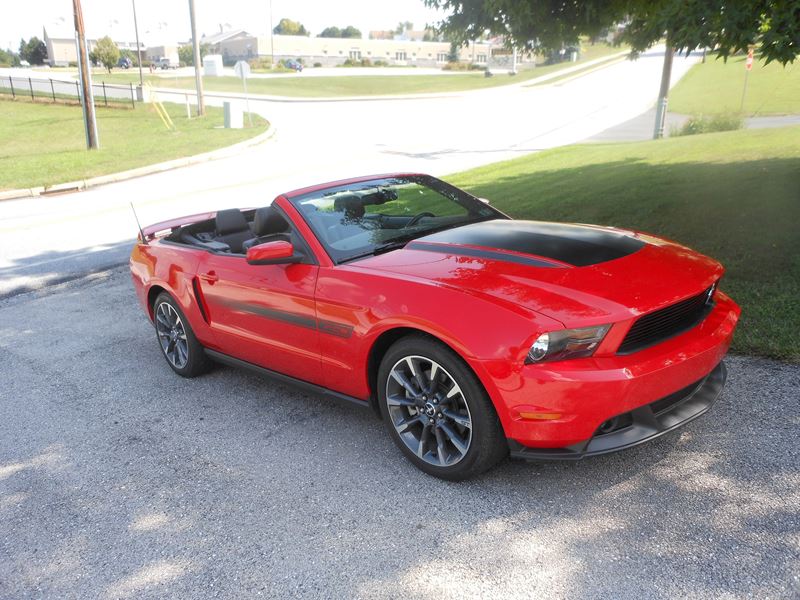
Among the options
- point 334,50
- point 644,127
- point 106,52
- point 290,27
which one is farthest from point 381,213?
point 290,27

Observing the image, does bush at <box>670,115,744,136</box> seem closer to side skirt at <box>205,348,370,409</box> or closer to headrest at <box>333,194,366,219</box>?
headrest at <box>333,194,366,219</box>

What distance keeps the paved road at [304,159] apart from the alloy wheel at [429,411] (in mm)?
6368

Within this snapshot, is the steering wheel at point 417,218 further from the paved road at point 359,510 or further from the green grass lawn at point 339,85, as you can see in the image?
the green grass lawn at point 339,85

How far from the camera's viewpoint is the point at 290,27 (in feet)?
531

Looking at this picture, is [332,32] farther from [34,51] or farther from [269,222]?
[269,222]

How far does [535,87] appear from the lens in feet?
187

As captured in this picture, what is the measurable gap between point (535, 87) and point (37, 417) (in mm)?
57212

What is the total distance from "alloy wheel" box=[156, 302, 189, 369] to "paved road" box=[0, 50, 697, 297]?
3674mm

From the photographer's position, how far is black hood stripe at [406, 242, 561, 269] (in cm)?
365

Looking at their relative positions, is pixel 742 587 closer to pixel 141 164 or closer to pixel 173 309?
pixel 173 309

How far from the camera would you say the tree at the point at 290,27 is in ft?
531

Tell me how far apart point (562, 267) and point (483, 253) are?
0.49 m

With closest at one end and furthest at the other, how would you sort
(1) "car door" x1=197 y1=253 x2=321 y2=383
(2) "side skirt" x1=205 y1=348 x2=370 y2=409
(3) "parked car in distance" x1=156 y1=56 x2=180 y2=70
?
(2) "side skirt" x1=205 y1=348 x2=370 y2=409 < (1) "car door" x1=197 y1=253 x2=321 y2=383 < (3) "parked car in distance" x1=156 y1=56 x2=180 y2=70

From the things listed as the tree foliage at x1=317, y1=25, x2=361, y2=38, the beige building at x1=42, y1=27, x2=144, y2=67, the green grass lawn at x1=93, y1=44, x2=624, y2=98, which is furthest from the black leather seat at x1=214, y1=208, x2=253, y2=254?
the tree foliage at x1=317, y1=25, x2=361, y2=38
